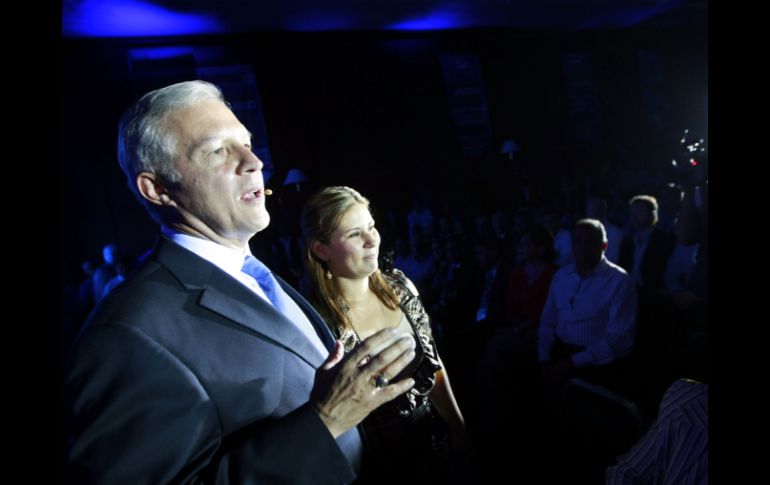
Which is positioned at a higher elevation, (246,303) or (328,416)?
(246,303)

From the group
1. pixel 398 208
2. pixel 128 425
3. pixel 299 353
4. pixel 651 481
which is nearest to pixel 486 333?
pixel 651 481

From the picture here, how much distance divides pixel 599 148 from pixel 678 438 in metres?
8.76

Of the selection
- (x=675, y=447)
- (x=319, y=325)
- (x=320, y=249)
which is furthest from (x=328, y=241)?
(x=675, y=447)

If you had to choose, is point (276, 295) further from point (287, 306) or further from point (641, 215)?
point (641, 215)

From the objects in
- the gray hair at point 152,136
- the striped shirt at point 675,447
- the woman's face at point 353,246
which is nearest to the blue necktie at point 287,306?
→ the gray hair at point 152,136

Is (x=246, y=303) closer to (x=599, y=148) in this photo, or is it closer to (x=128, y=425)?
(x=128, y=425)

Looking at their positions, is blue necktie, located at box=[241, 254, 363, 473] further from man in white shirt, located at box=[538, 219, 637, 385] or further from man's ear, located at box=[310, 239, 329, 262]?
man in white shirt, located at box=[538, 219, 637, 385]

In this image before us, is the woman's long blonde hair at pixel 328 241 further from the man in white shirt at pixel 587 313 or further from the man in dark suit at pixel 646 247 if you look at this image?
the man in dark suit at pixel 646 247

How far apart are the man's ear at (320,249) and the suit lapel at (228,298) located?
23.5 inches

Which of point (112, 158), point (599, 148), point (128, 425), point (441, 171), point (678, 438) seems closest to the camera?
point (128, 425)

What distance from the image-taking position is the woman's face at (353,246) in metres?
1.52

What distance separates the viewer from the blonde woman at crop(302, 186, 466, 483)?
1463 millimetres

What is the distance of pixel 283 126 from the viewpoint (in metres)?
6.95

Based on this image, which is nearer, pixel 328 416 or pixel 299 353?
pixel 328 416
